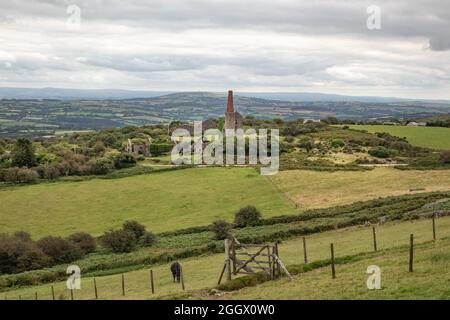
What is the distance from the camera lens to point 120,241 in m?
44.1

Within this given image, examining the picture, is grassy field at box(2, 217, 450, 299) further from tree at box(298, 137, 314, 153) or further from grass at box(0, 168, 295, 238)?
tree at box(298, 137, 314, 153)

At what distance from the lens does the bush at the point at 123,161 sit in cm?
8569

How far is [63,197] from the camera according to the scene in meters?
68.2

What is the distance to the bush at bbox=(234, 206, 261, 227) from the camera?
163ft

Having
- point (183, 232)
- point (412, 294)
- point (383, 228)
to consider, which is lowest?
point (183, 232)

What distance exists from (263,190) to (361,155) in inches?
1060

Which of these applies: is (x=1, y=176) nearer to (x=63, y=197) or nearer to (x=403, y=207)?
(x=63, y=197)

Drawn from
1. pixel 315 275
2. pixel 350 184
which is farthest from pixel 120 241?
pixel 350 184

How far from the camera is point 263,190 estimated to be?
218 ft

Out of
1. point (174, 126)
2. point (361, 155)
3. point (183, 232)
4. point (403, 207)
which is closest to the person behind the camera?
point (403, 207)

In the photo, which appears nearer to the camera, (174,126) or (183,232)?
(183,232)

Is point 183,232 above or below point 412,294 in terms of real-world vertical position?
below
